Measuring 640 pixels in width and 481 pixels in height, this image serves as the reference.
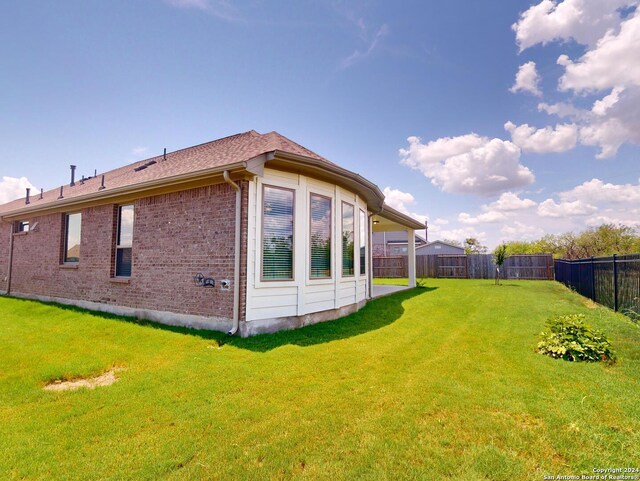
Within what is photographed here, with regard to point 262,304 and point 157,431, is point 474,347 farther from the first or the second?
point 157,431

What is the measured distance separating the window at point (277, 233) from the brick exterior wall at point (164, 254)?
18.2 inches

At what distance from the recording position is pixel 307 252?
22.2ft

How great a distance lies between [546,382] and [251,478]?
11.8ft

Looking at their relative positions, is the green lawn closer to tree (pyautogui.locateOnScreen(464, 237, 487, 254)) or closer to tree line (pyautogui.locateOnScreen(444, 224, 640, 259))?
tree line (pyautogui.locateOnScreen(444, 224, 640, 259))

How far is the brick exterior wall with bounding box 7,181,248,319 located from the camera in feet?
20.2

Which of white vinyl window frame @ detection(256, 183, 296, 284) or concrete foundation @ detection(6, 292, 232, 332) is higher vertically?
white vinyl window frame @ detection(256, 183, 296, 284)

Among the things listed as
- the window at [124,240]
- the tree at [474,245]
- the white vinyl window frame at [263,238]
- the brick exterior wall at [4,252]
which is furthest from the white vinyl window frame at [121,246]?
the tree at [474,245]

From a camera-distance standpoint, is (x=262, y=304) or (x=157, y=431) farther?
(x=262, y=304)

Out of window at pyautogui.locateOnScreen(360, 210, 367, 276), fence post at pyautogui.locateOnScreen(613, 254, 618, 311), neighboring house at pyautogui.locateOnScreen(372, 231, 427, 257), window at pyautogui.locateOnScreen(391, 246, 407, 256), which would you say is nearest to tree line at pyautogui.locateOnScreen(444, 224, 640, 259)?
window at pyautogui.locateOnScreen(391, 246, 407, 256)

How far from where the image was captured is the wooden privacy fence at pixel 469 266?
20.5 meters

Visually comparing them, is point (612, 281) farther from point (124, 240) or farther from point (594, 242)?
point (594, 242)

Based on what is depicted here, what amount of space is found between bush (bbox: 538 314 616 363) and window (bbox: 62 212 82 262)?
11.3m

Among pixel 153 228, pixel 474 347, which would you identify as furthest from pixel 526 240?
pixel 153 228

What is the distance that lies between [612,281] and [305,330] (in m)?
8.49
